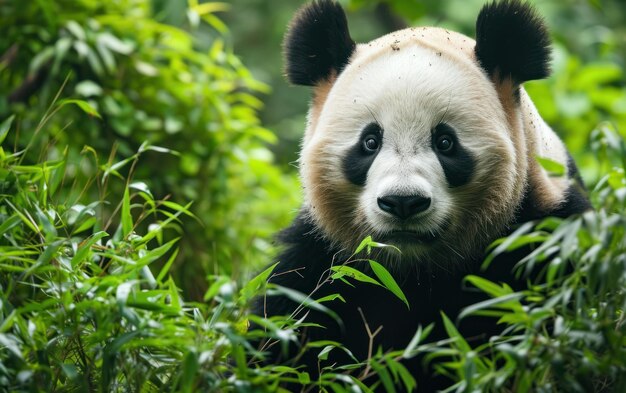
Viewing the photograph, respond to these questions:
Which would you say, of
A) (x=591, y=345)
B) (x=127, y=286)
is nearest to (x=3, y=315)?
(x=127, y=286)

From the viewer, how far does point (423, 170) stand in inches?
117

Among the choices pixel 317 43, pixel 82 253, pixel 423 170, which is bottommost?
pixel 82 253

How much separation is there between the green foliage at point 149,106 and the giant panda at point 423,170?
1.36 meters

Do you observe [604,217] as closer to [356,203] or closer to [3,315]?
[356,203]

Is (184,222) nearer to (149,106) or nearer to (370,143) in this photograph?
(149,106)

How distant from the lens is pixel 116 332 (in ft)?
7.89

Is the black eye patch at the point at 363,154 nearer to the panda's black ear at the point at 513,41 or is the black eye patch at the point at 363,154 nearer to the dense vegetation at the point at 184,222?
the dense vegetation at the point at 184,222

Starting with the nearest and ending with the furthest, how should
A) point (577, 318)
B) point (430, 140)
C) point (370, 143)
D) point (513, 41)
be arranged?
point (577, 318) → point (430, 140) → point (370, 143) → point (513, 41)

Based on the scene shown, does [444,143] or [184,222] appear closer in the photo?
[444,143]

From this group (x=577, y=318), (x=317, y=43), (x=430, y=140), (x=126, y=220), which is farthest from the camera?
(x=317, y=43)

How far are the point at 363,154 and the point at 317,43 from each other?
26.1 inches

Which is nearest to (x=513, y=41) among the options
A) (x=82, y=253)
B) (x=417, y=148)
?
(x=417, y=148)

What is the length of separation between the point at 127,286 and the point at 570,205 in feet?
6.18

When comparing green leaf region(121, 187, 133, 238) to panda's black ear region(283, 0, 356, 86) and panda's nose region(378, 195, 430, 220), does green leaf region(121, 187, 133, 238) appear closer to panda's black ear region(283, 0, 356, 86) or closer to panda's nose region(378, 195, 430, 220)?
panda's nose region(378, 195, 430, 220)
